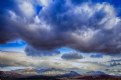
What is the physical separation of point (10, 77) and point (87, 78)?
14830 millimetres

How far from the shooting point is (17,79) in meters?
34.8

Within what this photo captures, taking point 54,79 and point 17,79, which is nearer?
point 17,79

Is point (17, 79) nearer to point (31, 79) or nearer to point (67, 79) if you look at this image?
point (31, 79)

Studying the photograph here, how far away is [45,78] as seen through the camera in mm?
35562

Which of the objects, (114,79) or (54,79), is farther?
(54,79)

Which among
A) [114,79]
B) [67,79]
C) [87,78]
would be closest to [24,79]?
[67,79]

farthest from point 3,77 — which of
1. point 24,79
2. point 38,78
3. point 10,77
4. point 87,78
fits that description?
point 87,78

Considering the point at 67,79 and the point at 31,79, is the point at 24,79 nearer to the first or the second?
the point at 31,79

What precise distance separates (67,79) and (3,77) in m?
12.1

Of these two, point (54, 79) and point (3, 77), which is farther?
point (54, 79)

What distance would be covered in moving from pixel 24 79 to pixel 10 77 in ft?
9.03

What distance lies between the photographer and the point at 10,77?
3534cm

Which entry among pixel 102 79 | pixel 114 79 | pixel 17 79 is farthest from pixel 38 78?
pixel 114 79

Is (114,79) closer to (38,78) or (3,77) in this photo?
(38,78)
